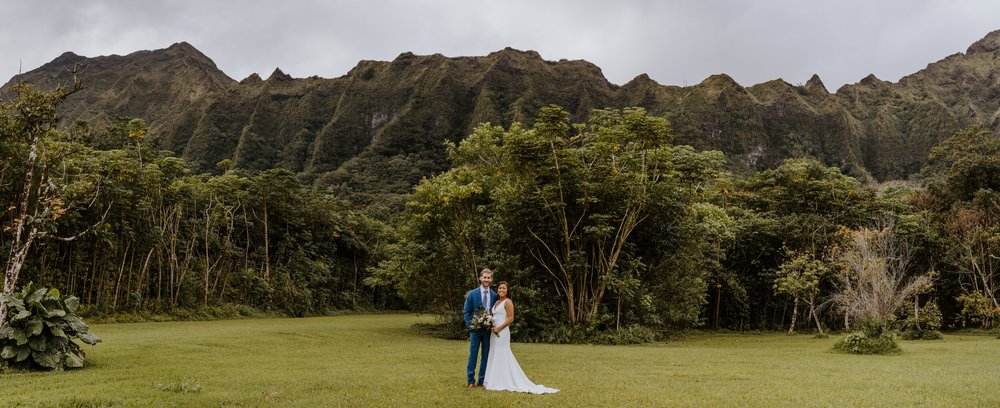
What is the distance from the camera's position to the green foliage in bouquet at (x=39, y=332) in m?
9.64

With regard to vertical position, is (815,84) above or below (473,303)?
above

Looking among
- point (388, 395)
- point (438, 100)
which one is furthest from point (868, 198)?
point (438, 100)

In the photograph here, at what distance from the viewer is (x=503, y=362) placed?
9.05m

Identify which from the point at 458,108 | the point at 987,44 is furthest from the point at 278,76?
the point at 987,44

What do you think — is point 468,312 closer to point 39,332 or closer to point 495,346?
point 495,346

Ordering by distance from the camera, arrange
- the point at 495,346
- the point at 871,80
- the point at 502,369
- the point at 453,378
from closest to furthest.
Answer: the point at 502,369 → the point at 495,346 → the point at 453,378 → the point at 871,80

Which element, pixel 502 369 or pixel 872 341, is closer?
pixel 502 369

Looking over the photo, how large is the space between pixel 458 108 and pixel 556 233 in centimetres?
8825

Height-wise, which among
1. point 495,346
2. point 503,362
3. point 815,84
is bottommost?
point 503,362

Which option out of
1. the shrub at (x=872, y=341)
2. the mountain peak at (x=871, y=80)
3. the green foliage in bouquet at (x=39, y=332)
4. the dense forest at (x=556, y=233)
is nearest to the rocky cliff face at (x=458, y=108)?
the mountain peak at (x=871, y=80)

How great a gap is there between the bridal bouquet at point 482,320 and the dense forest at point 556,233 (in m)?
8.08

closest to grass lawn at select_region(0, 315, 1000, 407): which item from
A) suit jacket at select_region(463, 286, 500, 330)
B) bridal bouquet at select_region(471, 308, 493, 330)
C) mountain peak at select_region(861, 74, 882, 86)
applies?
bridal bouquet at select_region(471, 308, 493, 330)

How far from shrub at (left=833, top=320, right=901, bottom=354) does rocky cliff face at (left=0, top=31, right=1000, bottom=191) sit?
6323 cm

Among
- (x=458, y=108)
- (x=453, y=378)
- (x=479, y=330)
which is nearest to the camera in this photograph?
(x=479, y=330)
